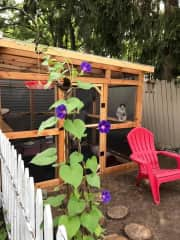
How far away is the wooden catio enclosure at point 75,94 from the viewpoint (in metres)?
3.14

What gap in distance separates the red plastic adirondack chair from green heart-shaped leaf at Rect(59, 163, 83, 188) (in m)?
2.19

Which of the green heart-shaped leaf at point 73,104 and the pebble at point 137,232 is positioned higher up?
the green heart-shaped leaf at point 73,104

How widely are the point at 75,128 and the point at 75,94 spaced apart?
85.2 inches

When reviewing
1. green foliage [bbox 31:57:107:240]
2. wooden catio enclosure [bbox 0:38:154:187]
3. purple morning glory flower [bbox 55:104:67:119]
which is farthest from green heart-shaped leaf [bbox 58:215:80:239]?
wooden catio enclosure [bbox 0:38:154:187]

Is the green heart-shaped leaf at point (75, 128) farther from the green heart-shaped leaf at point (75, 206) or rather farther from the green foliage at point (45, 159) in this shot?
the green heart-shaped leaf at point (75, 206)

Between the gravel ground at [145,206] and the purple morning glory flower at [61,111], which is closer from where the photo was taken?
the purple morning glory flower at [61,111]

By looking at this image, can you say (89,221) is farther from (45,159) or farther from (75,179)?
(45,159)

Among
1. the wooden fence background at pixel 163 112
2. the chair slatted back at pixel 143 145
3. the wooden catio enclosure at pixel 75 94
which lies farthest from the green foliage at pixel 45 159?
the wooden fence background at pixel 163 112

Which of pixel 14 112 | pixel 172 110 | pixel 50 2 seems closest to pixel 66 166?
pixel 14 112

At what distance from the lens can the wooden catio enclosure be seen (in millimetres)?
3145

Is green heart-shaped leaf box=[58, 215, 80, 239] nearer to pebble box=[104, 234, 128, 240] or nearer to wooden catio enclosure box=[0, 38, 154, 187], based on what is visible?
pebble box=[104, 234, 128, 240]

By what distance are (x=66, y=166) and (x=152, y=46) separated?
174 inches

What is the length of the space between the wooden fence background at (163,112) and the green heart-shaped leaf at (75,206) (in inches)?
182

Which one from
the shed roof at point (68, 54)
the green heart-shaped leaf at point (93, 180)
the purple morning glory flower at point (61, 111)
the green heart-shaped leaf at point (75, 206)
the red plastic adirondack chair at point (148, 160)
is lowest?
the red plastic adirondack chair at point (148, 160)
